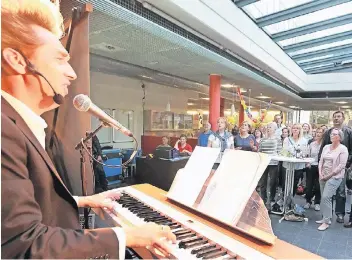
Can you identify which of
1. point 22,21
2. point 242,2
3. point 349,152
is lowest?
point 349,152

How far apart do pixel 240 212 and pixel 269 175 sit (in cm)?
330

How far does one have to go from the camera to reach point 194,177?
152 cm

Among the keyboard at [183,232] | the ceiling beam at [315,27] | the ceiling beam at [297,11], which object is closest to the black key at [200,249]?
the keyboard at [183,232]

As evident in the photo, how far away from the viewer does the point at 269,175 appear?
415 centimetres

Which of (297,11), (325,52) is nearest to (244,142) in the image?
(297,11)

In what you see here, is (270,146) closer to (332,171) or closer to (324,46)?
(332,171)

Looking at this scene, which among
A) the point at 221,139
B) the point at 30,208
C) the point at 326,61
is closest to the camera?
the point at 30,208

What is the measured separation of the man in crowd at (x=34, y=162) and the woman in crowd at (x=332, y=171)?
11.4 ft

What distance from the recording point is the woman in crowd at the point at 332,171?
349 centimetres

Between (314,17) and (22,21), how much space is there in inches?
245

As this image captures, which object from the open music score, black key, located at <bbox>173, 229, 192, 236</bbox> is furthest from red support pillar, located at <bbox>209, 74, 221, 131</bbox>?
black key, located at <bbox>173, 229, 192, 236</bbox>

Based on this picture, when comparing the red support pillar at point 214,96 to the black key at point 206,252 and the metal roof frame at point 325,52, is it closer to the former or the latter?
the metal roof frame at point 325,52

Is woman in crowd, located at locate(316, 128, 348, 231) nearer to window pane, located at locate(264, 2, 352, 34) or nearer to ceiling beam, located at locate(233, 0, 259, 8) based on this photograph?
ceiling beam, located at locate(233, 0, 259, 8)

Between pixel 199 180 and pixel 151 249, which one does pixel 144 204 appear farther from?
pixel 151 249
